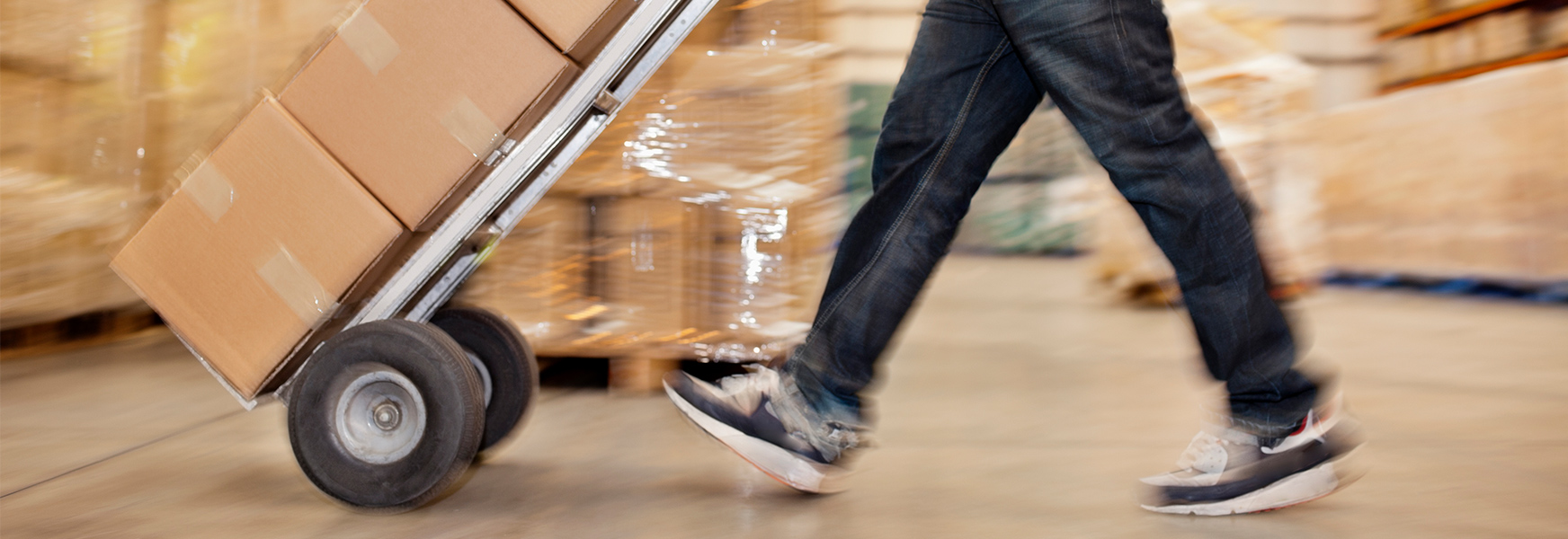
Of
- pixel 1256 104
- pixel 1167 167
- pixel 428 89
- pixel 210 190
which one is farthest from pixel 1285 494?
pixel 1256 104

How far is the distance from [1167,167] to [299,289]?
1.22 meters

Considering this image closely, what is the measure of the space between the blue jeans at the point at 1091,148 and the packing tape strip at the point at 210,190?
871mm

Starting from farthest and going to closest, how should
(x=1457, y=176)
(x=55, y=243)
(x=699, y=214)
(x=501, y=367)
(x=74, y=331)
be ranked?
(x=1457, y=176) → (x=74, y=331) → (x=55, y=243) → (x=699, y=214) → (x=501, y=367)

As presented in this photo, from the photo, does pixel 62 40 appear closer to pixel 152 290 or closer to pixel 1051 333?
pixel 152 290

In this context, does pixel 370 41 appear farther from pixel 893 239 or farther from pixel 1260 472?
pixel 1260 472

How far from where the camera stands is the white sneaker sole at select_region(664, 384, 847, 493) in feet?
4.54

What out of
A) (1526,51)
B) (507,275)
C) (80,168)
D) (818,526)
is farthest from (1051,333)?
(1526,51)

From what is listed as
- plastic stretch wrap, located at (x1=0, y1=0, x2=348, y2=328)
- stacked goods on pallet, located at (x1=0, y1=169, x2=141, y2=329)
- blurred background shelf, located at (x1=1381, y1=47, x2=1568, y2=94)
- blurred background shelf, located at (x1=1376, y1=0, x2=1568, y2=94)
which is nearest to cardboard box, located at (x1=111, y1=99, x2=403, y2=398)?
plastic stretch wrap, located at (x1=0, y1=0, x2=348, y2=328)

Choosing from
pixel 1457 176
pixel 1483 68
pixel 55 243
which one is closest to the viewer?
pixel 55 243

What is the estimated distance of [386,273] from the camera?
1487 millimetres

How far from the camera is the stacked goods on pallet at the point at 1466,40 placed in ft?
18.0

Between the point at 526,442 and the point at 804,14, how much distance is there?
1.16m

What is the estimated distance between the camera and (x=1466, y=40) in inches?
250

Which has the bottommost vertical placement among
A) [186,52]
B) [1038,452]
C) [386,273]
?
[1038,452]
